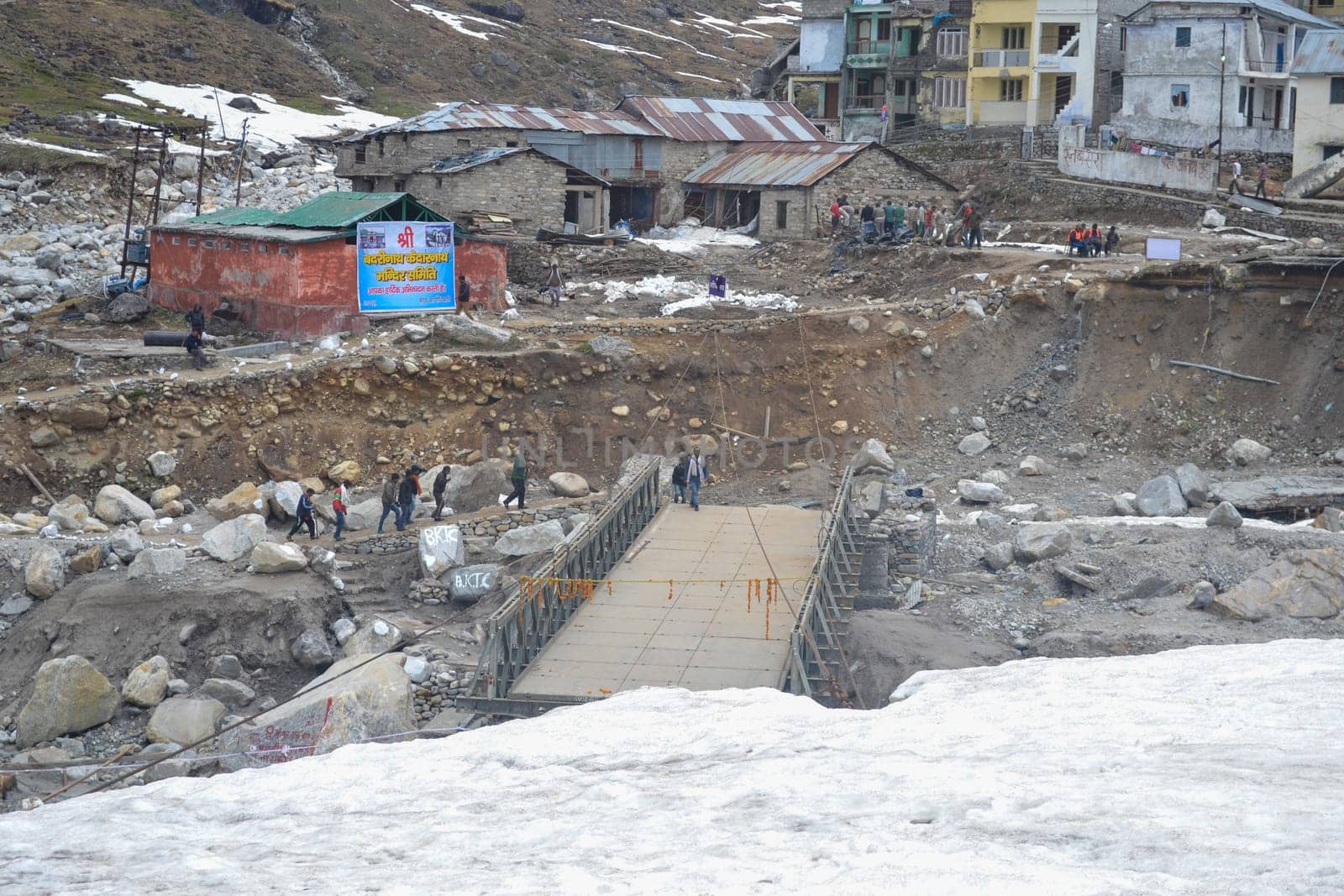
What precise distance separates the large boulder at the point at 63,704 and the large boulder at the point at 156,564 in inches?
117

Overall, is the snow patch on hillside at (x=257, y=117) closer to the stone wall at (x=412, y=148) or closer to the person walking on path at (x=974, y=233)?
the stone wall at (x=412, y=148)

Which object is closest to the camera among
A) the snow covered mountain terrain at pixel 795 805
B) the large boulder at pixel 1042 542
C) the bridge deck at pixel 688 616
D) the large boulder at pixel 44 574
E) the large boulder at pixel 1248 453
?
the snow covered mountain terrain at pixel 795 805

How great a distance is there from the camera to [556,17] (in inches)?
3713

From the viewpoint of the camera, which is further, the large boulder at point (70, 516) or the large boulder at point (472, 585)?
the large boulder at point (70, 516)

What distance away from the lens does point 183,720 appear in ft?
59.3

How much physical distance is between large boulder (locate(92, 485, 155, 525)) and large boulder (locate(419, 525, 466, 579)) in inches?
206

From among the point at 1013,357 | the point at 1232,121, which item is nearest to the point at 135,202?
the point at 1013,357

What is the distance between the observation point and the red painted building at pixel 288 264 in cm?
3142

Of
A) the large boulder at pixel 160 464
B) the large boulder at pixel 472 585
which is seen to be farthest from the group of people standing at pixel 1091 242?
the large boulder at pixel 160 464

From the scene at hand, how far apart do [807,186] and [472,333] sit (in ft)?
47.1

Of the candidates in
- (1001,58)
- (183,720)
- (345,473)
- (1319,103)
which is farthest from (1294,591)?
(1001,58)

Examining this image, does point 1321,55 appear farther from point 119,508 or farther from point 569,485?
point 119,508

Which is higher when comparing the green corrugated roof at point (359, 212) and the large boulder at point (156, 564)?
the green corrugated roof at point (359, 212)

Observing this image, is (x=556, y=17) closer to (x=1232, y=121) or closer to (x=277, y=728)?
(x=1232, y=121)
